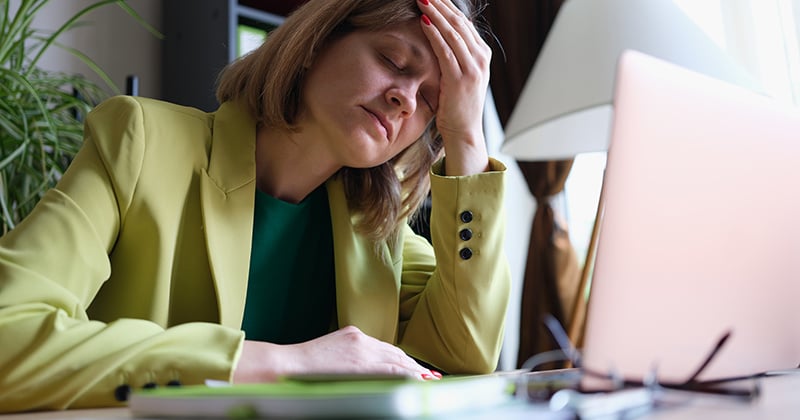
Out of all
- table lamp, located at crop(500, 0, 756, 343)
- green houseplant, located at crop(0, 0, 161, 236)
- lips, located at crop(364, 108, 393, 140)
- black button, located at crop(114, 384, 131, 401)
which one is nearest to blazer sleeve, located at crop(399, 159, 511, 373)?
lips, located at crop(364, 108, 393, 140)

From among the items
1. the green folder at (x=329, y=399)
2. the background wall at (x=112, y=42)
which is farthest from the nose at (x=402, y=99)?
the background wall at (x=112, y=42)

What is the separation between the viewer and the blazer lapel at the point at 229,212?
3.75 ft

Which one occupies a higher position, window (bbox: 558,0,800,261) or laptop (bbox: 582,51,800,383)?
window (bbox: 558,0,800,261)

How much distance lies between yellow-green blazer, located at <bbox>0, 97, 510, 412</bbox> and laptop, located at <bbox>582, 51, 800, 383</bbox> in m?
0.38

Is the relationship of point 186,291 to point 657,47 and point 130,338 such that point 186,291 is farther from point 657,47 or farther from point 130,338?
point 657,47

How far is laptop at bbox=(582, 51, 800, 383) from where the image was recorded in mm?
583

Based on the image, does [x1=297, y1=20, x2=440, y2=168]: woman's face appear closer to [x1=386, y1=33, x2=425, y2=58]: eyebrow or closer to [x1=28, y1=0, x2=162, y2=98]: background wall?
[x1=386, y1=33, x2=425, y2=58]: eyebrow

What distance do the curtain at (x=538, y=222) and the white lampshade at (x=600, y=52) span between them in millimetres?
658

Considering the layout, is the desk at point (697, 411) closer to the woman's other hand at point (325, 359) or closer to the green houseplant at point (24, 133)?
the woman's other hand at point (325, 359)

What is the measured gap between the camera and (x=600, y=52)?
161cm

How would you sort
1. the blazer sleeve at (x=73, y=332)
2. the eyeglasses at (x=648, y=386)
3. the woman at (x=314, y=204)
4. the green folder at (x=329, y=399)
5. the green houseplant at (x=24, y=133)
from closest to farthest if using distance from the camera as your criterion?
the green folder at (x=329, y=399) < the eyeglasses at (x=648, y=386) < the blazer sleeve at (x=73, y=332) < the woman at (x=314, y=204) < the green houseplant at (x=24, y=133)

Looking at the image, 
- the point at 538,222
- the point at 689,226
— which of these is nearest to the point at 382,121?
the point at 689,226

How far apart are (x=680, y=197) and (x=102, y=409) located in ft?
1.79

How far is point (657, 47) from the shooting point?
154cm
